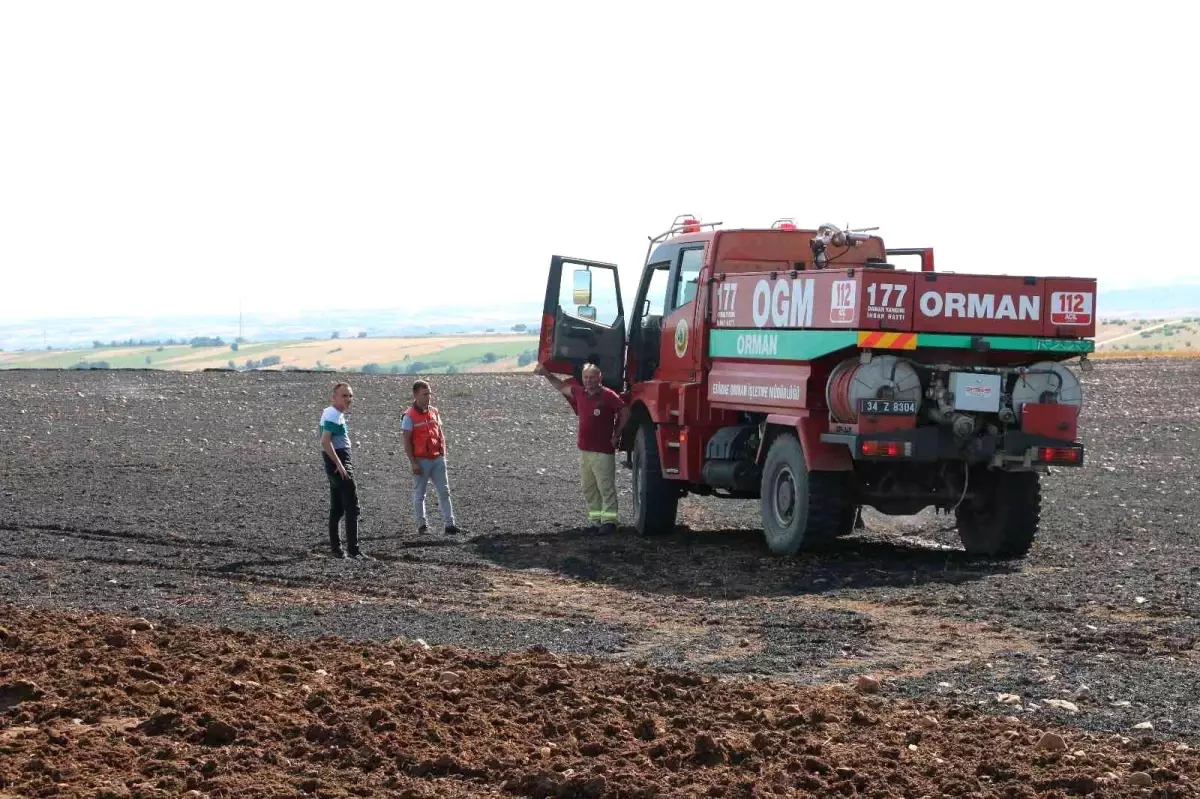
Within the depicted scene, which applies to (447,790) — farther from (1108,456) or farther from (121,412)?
(121,412)

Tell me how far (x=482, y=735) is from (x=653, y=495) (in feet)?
31.1

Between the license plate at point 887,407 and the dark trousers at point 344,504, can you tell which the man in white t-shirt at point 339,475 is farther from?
the license plate at point 887,407

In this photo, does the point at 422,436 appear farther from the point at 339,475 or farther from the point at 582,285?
the point at 582,285

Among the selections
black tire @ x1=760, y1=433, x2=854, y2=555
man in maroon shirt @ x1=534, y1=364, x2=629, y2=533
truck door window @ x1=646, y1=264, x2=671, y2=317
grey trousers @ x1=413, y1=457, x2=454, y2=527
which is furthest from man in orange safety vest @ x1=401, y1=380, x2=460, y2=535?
black tire @ x1=760, y1=433, x2=854, y2=555

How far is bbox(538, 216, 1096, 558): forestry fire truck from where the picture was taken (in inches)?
563

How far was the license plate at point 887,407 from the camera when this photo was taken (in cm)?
1411

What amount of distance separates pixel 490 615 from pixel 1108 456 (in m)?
17.9

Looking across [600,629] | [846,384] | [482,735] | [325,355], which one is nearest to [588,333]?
[846,384]

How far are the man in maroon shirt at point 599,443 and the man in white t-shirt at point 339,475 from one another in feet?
10.3

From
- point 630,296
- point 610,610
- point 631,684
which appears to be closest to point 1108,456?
point 630,296

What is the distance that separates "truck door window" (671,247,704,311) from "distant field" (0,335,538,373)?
69.2 meters

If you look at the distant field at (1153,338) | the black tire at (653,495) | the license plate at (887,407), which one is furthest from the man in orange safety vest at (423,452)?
the distant field at (1153,338)

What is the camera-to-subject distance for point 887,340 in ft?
46.6

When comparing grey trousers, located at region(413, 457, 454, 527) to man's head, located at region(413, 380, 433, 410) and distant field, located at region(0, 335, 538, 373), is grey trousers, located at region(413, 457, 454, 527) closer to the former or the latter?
man's head, located at region(413, 380, 433, 410)
